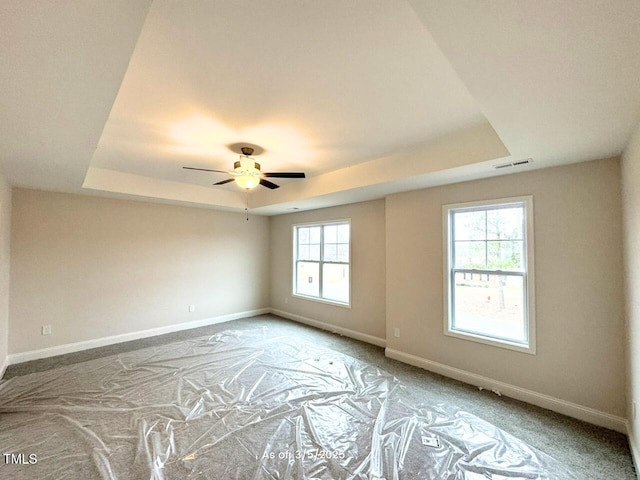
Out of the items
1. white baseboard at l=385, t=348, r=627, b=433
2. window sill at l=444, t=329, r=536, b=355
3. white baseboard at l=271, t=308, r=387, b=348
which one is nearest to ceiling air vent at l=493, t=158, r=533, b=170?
window sill at l=444, t=329, r=536, b=355

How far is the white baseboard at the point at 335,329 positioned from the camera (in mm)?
4441

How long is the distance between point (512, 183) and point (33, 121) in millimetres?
4274

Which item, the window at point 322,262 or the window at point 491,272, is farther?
the window at point 322,262

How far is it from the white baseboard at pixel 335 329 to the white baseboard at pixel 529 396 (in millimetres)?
664

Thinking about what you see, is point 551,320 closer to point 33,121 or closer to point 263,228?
point 33,121

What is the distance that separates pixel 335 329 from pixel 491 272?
291 centimetres

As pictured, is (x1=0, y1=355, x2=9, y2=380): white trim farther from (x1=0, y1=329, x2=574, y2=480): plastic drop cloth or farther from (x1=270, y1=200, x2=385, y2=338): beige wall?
(x1=270, y1=200, x2=385, y2=338): beige wall

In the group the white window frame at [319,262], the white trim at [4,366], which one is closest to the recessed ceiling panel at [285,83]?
the white window frame at [319,262]

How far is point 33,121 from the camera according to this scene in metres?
1.87

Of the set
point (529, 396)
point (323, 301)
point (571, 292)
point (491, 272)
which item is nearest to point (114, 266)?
point (323, 301)

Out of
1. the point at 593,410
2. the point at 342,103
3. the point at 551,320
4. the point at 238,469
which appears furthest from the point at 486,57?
the point at 593,410

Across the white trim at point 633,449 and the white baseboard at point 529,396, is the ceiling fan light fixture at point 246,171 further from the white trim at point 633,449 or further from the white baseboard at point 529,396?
the white trim at point 633,449

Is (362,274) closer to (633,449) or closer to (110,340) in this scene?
(633,449)

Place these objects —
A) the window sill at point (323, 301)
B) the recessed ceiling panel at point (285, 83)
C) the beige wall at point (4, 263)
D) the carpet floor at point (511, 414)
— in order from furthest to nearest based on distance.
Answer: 1. the window sill at point (323, 301)
2. the beige wall at point (4, 263)
3. the carpet floor at point (511, 414)
4. the recessed ceiling panel at point (285, 83)
